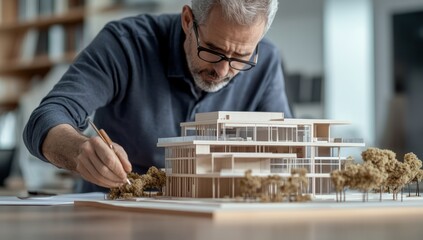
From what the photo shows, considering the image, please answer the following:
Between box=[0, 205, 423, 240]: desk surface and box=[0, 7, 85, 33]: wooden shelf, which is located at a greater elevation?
box=[0, 7, 85, 33]: wooden shelf

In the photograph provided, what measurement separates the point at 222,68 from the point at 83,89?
1.75 feet

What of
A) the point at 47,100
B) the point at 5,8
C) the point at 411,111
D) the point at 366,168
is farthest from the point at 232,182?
the point at 5,8

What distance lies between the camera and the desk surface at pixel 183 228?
139 cm

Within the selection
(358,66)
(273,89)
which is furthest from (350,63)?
(273,89)

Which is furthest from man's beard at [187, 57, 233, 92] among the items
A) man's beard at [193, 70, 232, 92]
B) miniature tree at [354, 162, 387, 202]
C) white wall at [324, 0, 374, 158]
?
white wall at [324, 0, 374, 158]

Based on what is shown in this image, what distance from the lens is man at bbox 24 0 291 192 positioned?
2.52 metres

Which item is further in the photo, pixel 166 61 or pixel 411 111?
pixel 411 111

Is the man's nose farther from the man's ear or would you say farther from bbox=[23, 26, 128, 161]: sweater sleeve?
bbox=[23, 26, 128, 161]: sweater sleeve

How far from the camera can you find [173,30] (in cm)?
317

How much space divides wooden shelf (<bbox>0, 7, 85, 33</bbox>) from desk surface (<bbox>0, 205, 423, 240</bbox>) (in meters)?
6.62

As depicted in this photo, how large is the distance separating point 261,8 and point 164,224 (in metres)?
1.08

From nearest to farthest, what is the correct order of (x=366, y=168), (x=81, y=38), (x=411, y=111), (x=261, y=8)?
(x=366, y=168), (x=261, y=8), (x=411, y=111), (x=81, y=38)

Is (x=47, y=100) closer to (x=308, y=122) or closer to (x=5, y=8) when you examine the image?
(x=308, y=122)

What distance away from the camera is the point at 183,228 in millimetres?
1513
